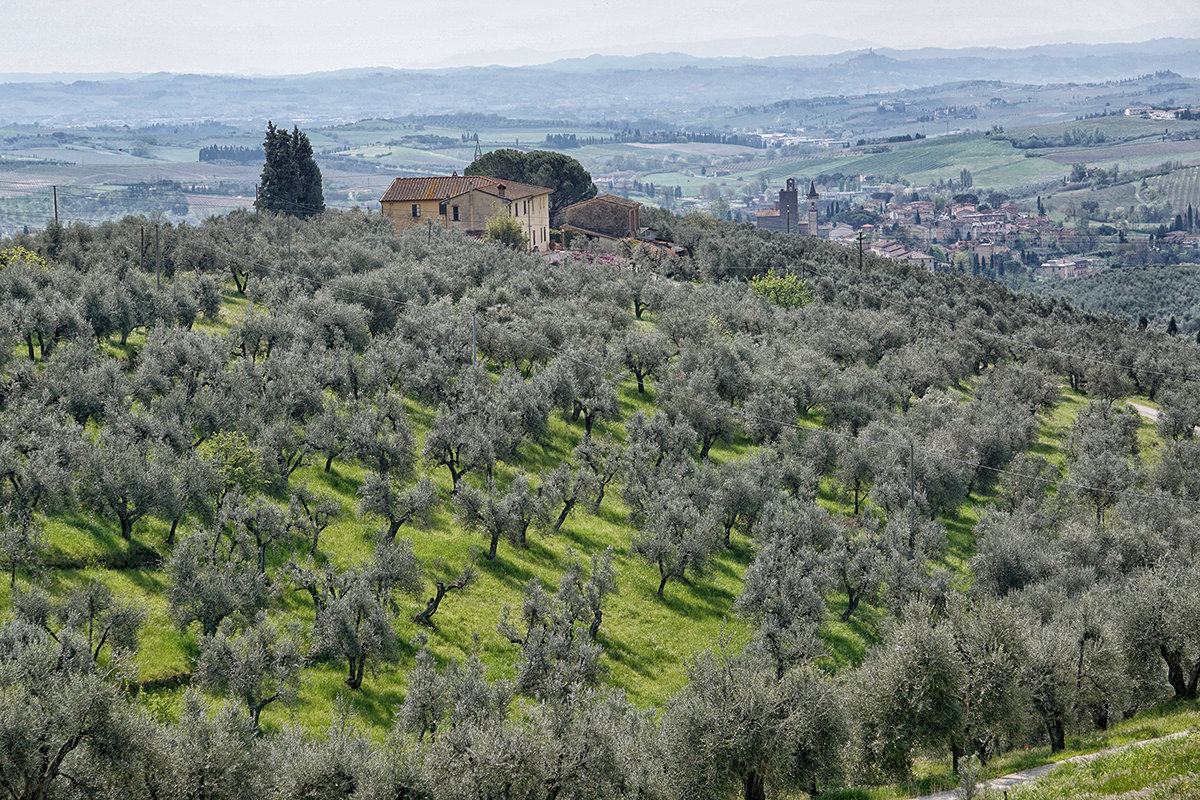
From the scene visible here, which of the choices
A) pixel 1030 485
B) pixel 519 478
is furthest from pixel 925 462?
pixel 519 478

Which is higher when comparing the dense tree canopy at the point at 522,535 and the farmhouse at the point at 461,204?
the farmhouse at the point at 461,204

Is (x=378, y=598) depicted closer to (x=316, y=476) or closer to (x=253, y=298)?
(x=316, y=476)

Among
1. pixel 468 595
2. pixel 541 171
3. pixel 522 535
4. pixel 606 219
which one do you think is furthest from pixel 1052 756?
pixel 541 171

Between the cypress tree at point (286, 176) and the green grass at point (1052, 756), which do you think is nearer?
the green grass at point (1052, 756)

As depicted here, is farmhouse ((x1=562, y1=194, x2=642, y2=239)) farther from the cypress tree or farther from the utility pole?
the utility pole

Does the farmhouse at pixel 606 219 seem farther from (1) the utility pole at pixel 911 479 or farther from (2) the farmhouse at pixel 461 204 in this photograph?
(1) the utility pole at pixel 911 479

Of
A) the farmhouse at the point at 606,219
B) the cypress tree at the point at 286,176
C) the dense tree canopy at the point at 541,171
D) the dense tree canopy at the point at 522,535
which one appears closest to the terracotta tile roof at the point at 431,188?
the cypress tree at the point at 286,176
